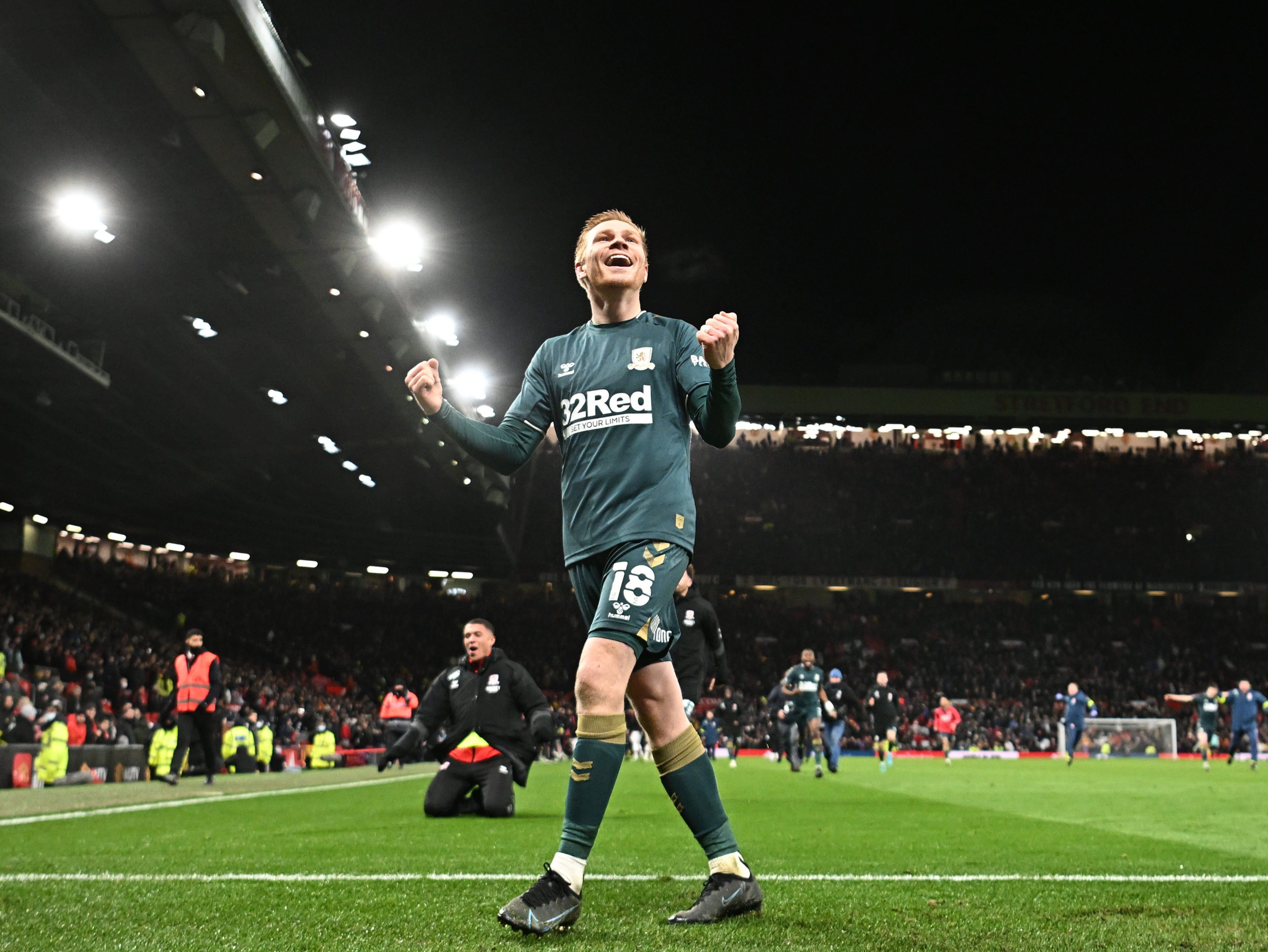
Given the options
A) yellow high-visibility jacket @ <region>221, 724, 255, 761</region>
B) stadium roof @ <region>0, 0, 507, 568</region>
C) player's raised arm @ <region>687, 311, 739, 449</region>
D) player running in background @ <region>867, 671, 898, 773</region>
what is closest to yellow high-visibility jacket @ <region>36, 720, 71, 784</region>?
yellow high-visibility jacket @ <region>221, 724, 255, 761</region>

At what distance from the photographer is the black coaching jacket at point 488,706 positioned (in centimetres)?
944

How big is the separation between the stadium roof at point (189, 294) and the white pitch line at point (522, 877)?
34.2 ft

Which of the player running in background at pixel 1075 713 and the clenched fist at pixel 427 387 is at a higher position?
the clenched fist at pixel 427 387

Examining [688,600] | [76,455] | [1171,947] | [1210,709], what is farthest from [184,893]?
[76,455]

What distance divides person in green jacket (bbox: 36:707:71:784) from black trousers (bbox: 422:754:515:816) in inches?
387

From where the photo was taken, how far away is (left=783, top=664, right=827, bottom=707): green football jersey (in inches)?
770

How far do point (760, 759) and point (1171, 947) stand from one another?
30822 millimetres

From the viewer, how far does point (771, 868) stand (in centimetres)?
514

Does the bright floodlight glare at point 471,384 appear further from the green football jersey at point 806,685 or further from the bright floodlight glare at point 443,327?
the green football jersey at point 806,685

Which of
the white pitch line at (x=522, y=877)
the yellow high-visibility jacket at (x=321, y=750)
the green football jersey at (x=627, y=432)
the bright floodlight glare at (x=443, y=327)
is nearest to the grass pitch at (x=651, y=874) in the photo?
the white pitch line at (x=522, y=877)

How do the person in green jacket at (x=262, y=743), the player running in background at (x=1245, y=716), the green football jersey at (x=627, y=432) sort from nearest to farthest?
the green football jersey at (x=627, y=432), the player running in background at (x=1245, y=716), the person in green jacket at (x=262, y=743)

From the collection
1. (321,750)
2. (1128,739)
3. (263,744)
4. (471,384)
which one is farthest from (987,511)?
(263,744)

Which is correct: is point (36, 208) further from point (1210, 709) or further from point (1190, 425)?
point (1190, 425)

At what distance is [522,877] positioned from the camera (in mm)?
4664
